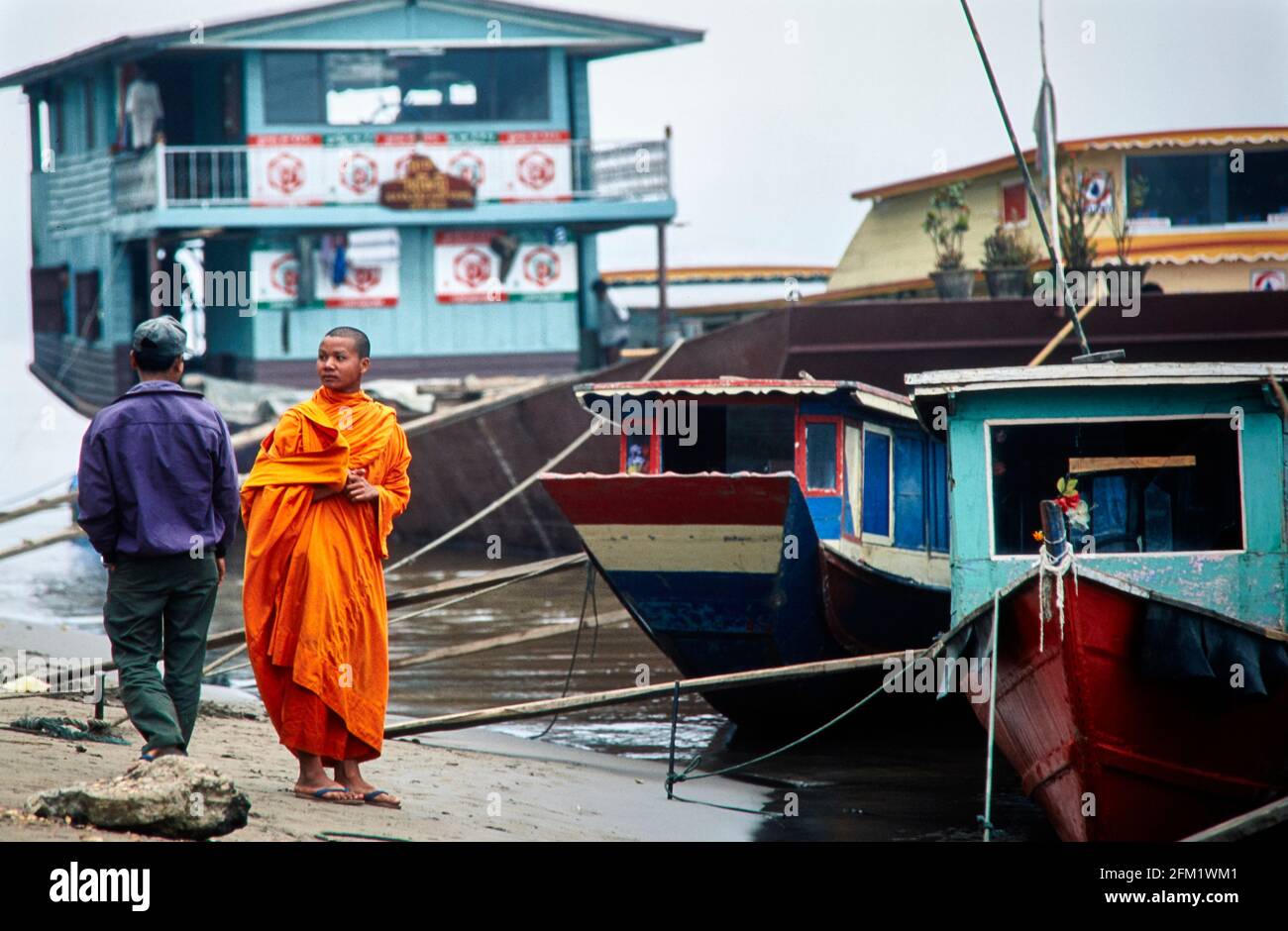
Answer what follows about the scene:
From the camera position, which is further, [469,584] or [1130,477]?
[469,584]

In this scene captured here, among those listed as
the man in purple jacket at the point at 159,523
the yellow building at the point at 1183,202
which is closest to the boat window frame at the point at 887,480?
the man in purple jacket at the point at 159,523

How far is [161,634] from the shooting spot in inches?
205

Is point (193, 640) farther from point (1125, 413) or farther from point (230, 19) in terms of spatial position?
point (230, 19)

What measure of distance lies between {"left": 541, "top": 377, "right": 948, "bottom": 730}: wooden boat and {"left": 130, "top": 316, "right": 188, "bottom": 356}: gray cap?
3.73m

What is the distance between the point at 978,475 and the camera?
752cm

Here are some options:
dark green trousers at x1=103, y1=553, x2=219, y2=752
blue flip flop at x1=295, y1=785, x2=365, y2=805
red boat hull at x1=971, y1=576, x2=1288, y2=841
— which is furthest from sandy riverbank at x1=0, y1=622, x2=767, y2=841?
red boat hull at x1=971, y1=576, x2=1288, y2=841

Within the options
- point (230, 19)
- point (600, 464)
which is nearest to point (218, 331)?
point (230, 19)

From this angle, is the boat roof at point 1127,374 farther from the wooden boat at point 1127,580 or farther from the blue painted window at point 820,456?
the blue painted window at point 820,456

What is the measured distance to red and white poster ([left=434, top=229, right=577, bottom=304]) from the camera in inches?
893

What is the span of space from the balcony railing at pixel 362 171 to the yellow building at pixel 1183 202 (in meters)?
4.29

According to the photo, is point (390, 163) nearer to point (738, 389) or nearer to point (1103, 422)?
point (738, 389)

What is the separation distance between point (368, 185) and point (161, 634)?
56.1ft

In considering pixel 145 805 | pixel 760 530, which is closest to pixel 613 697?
pixel 760 530
